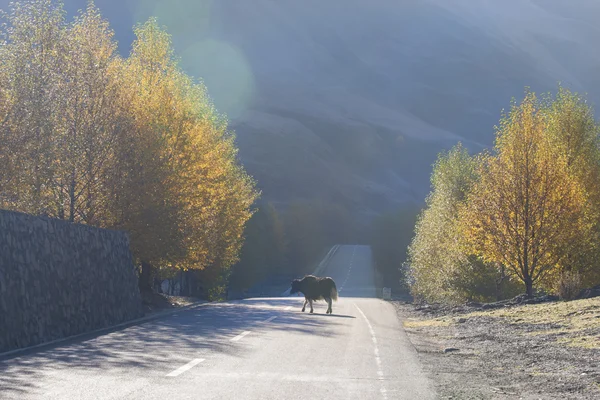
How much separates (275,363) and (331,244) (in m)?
144

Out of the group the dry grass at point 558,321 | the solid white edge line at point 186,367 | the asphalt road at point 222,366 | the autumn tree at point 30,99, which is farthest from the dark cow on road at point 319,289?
the solid white edge line at point 186,367

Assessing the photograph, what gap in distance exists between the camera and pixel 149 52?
3675 cm

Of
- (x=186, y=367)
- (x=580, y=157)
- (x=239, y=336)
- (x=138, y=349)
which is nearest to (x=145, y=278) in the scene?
(x=239, y=336)

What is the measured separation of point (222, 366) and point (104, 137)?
18.5 m

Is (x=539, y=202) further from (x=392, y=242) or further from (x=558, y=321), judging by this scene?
(x=392, y=242)

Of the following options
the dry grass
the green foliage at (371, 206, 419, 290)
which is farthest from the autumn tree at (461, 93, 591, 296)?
the green foliage at (371, 206, 419, 290)

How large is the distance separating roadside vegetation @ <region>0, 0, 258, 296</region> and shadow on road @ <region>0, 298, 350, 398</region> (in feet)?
23.8

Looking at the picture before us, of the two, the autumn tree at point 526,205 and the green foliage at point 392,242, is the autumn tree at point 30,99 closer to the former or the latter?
the autumn tree at point 526,205

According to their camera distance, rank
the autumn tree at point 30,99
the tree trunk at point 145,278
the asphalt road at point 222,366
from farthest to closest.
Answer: the tree trunk at point 145,278, the autumn tree at point 30,99, the asphalt road at point 222,366

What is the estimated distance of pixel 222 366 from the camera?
12883 millimetres

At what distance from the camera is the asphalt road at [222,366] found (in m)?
10.2

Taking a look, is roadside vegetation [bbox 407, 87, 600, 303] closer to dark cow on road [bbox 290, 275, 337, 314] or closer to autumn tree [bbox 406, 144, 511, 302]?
autumn tree [bbox 406, 144, 511, 302]

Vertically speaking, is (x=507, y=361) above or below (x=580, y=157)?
below

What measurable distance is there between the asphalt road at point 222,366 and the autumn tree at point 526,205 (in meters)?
14.2
